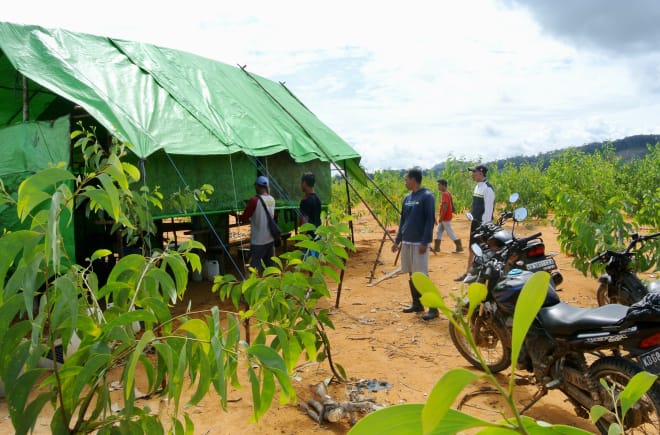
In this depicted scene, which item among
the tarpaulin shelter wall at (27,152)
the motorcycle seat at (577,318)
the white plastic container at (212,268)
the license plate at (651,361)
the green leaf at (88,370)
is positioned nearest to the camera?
the green leaf at (88,370)

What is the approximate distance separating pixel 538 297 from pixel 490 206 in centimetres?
692

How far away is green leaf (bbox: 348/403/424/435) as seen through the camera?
0.40m

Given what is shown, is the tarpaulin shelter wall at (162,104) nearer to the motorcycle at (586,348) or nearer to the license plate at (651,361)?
the motorcycle at (586,348)

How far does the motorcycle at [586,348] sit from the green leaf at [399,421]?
107 inches

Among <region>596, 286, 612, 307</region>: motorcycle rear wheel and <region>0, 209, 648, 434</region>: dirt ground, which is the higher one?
<region>596, 286, 612, 307</region>: motorcycle rear wheel

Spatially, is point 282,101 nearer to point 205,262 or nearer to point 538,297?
point 205,262

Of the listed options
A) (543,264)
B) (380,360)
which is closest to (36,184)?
(380,360)

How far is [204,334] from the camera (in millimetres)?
1285

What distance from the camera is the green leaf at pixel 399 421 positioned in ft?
1.31

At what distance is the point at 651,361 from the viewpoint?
8.56 feet

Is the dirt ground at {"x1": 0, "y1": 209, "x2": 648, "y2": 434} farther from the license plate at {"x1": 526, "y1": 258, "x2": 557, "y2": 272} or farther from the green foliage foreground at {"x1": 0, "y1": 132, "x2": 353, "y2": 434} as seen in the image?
the license plate at {"x1": 526, "y1": 258, "x2": 557, "y2": 272}

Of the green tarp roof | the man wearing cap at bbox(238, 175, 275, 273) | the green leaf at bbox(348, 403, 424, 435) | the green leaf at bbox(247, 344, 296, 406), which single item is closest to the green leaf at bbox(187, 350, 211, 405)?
the green leaf at bbox(247, 344, 296, 406)

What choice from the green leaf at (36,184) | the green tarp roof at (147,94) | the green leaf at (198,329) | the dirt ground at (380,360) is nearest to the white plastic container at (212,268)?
the dirt ground at (380,360)

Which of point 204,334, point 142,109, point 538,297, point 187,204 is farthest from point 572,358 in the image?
point 142,109
